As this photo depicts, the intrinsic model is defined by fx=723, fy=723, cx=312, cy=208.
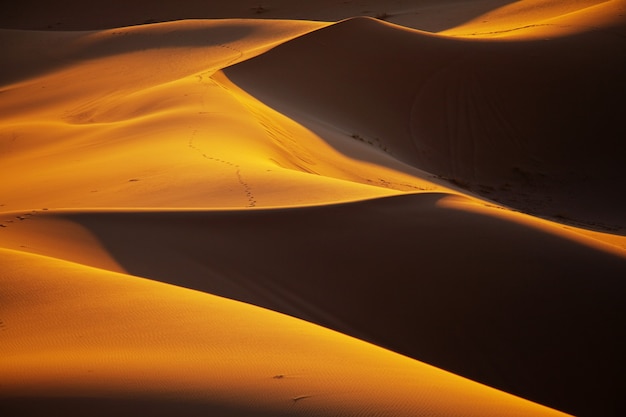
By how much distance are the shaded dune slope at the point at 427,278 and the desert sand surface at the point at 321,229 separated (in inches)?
0.6

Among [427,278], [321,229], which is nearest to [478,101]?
[321,229]

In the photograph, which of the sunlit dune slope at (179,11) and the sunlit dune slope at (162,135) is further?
the sunlit dune slope at (179,11)

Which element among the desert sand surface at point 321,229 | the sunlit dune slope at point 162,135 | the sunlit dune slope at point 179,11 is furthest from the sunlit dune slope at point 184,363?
the sunlit dune slope at point 179,11

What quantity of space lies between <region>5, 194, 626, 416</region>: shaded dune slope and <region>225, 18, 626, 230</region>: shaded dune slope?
568cm

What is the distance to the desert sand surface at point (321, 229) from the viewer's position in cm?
295

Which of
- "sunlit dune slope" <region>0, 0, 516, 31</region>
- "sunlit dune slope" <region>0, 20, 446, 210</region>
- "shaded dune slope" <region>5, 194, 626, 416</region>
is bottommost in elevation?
"shaded dune slope" <region>5, 194, 626, 416</region>

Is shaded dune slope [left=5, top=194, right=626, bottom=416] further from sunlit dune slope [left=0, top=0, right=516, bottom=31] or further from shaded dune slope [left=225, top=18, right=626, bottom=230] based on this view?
sunlit dune slope [left=0, top=0, right=516, bottom=31]

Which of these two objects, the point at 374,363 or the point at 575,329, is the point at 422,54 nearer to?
the point at 575,329

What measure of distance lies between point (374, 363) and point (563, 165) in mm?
10189

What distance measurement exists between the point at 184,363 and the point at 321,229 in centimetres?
267

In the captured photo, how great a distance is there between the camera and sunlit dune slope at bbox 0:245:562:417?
8.46ft

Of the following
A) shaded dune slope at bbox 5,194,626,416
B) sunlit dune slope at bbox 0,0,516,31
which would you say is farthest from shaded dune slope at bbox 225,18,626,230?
sunlit dune slope at bbox 0,0,516,31

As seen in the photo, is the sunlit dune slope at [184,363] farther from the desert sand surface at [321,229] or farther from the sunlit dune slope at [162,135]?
the sunlit dune slope at [162,135]

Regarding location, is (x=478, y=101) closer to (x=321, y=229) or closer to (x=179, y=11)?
(x=321, y=229)
